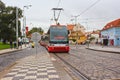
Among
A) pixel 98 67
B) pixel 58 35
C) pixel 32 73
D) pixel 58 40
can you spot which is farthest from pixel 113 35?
pixel 32 73

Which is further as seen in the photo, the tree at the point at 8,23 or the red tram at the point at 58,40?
the tree at the point at 8,23

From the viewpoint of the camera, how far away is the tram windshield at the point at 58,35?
134 ft

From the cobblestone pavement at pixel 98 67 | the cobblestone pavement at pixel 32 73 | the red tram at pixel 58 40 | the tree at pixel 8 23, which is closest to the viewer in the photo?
the cobblestone pavement at pixel 32 73

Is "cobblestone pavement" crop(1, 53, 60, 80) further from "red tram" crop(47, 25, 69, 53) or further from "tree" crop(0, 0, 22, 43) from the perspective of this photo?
"tree" crop(0, 0, 22, 43)

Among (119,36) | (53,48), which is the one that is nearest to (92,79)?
(53,48)

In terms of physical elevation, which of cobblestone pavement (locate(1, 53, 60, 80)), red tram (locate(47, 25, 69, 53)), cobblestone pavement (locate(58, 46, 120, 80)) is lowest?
cobblestone pavement (locate(58, 46, 120, 80))

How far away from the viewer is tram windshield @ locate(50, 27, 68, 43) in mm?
40969

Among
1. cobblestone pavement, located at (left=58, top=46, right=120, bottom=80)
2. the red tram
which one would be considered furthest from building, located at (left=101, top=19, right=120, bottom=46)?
cobblestone pavement, located at (left=58, top=46, right=120, bottom=80)

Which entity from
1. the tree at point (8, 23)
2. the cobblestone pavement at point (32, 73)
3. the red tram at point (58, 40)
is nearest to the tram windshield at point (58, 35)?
the red tram at point (58, 40)

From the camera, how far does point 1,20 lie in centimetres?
9919

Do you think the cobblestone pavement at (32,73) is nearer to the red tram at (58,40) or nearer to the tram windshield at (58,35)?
the red tram at (58,40)

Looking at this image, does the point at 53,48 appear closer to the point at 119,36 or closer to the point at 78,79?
the point at 78,79

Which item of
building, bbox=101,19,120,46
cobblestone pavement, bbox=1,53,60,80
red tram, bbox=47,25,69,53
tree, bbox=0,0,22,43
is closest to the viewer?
cobblestone pavement, bbox=1,53,60,80

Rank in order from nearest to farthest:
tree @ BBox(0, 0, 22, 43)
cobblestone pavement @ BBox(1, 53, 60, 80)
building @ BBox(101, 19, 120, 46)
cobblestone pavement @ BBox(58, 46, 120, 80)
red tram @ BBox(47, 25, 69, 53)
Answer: cobblestone pavement @ BBox(1, 53, 60, 80) < cobblestone pavement @ BBox(58, 46, 120, 80) < red tram @ BBox(47, 25, 69, 53) < tree @ BBox(0, 0, 22, 43) < building @ BBox(101, 19, 120, 46)
